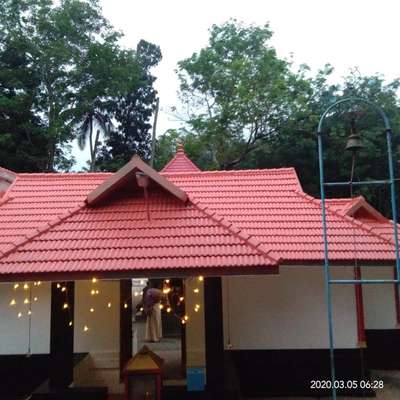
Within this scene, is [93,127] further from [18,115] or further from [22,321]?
[22,321]

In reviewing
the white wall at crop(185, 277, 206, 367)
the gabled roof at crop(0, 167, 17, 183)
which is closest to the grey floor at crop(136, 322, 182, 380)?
the white wall at crop(185, 277, 206, 367)

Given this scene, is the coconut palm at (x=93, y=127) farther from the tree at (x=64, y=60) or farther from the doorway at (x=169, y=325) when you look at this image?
the doorway at (x=169, y=325)

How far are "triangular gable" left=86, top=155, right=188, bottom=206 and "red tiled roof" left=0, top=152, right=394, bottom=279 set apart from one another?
10 cm

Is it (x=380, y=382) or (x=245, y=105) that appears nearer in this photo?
(x=380, y=382)

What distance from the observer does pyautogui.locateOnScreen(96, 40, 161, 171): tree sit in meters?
28.2

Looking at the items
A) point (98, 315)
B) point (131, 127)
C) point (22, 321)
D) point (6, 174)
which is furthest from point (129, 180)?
point (131, 127)

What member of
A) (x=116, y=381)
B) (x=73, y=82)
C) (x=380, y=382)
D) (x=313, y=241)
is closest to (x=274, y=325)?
(x=313, y=241)

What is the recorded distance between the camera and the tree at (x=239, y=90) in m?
19.9

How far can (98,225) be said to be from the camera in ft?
20.0

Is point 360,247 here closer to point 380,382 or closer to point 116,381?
point 380,382

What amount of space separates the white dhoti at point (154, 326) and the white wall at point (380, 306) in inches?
175

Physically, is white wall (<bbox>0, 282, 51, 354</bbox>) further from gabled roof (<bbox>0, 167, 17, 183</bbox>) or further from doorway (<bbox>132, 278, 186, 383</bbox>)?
gabled roof (<bbox>0, 167, 17, 183</bbox>)

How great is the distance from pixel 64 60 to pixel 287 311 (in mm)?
20264

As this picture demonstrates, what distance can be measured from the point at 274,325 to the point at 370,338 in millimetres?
2770
